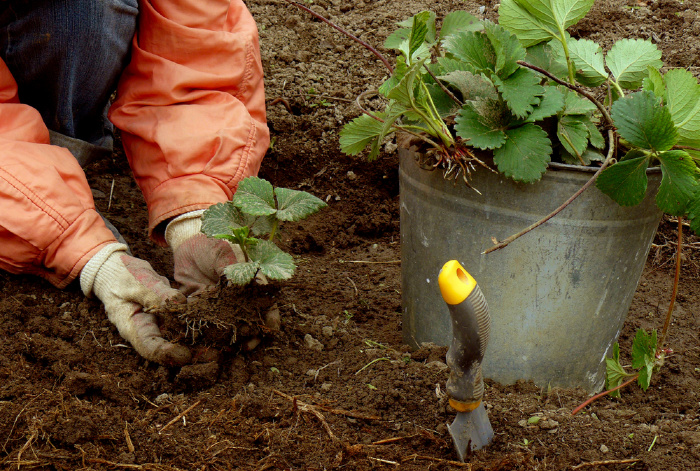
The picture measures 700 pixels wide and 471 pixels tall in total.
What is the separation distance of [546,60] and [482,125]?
1.03ft

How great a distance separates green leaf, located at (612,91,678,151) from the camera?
3.63 feet

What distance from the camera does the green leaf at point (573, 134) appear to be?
1219mm

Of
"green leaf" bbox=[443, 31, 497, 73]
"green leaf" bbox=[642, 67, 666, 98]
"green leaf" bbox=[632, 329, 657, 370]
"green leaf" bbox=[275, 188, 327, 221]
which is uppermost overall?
"green leaf" bbox=[443, 31, 497, 73]

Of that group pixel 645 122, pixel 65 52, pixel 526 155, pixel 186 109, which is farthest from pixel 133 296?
pixel 645 122

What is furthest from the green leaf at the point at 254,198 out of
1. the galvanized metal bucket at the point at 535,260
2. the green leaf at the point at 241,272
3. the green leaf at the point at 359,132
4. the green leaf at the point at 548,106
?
the green leaf at the point at 548,106

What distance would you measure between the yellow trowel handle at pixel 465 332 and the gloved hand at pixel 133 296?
24.4 inches

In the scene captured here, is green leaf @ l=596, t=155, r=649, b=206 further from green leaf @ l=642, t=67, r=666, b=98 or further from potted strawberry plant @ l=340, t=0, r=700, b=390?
green leaf @ l=642, t=67, r=666, b=98

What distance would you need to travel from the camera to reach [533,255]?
1271 mm

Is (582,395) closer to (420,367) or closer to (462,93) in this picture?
(420,367)

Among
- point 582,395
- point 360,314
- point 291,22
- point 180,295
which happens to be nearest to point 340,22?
point 291,22

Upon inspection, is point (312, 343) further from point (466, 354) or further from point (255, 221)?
point (466, 354)

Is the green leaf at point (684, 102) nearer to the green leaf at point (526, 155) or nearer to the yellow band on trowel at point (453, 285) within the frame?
the green leaf at point (526, 155)

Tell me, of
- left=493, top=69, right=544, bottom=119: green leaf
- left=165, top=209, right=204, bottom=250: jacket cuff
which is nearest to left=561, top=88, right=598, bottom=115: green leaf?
left=493, top=69, right=544, bottom=119: green leaf

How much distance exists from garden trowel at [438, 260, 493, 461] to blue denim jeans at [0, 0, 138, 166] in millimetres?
1257
